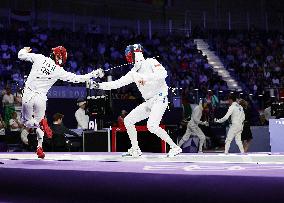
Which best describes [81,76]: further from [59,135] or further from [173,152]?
[59,135]

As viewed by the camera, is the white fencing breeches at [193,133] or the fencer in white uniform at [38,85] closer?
the fencer in white uniform at [38,85]

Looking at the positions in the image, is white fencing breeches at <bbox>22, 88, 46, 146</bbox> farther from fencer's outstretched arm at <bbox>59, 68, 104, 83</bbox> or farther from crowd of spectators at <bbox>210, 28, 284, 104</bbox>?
crowd of spectators at <bbox>210, 28, 284, 104</bbox>

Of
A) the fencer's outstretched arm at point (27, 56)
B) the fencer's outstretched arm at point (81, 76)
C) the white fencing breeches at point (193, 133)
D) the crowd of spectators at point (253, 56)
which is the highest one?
the crowd of spectators at point (253, 56)

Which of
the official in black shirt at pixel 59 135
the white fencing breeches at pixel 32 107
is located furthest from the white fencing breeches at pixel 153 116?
the official in black shirt at pixel 59 135

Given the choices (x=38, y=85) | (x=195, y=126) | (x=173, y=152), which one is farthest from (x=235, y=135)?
(x=38, y=85)

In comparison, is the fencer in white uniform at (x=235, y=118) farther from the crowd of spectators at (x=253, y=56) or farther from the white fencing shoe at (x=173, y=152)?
the crowd of spectators at (x=253, y=56)

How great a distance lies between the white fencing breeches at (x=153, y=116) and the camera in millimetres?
6152

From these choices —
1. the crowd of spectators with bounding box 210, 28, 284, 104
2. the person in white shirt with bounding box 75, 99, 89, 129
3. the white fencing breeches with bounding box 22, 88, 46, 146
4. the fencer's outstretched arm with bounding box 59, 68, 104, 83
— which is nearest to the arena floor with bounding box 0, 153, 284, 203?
the white fencing breeches with bounding box 22, 88, 46, 146

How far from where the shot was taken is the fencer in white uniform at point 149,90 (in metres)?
6.14

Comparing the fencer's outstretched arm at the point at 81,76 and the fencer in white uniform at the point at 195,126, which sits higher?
the fencer's outstretched arm at the point at 81,76

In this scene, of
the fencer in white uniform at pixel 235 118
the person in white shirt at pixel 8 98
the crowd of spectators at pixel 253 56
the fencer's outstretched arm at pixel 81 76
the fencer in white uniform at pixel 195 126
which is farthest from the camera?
the crowd of spectators at pixel 253 56

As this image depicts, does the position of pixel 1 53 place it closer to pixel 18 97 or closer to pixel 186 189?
pixel 18 97

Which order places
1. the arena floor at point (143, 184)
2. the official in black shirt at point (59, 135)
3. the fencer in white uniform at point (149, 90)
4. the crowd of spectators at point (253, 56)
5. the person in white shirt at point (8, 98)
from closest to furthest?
the arena floor at point (143, 184) < the fencer in white uniform at point (149, 90) < the official in black shirt at point (59, 135) < the person in white shirt at point (8, 98) < the crowd of spectators at point (253, 56)

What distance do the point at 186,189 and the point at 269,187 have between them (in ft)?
2.19
